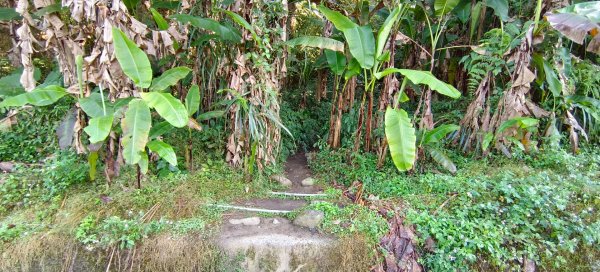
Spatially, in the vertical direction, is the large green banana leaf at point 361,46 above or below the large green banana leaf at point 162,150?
above

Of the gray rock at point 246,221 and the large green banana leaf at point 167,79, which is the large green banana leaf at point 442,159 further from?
the large green banana leaf at point 167,79

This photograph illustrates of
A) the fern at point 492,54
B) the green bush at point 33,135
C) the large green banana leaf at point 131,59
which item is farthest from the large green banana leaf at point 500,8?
the green bush at point 33,135

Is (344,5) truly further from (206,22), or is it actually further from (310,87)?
(206,22)

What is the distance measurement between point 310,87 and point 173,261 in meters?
3.37

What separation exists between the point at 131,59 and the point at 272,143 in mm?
1620

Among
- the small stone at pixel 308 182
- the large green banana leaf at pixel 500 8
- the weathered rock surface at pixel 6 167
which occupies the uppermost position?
the large green banana leaf at pixel 500 8

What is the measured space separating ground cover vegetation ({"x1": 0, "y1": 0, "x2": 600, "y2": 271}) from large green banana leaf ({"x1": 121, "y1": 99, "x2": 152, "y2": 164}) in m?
0.01

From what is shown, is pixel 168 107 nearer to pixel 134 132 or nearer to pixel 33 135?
pixel 134 132

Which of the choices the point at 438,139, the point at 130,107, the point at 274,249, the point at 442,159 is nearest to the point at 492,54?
the point at 438,139

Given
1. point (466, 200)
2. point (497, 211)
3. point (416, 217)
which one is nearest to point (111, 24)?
point (416, 217)

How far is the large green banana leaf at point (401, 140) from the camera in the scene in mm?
2865

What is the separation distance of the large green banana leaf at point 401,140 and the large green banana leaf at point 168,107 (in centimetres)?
176

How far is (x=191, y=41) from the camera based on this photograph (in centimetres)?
369

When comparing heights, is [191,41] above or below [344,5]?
below
